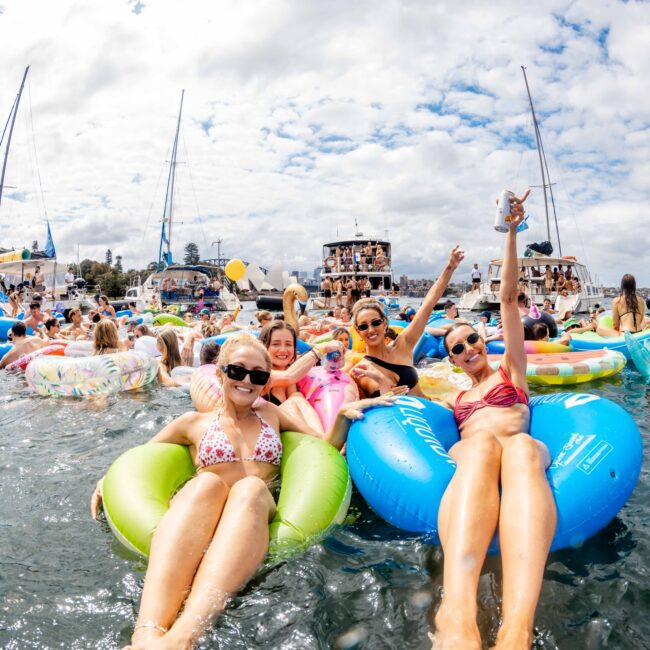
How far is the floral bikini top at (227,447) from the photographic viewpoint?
2.71 meters

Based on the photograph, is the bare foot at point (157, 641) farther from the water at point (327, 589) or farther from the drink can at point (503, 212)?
the drink can at point (503, 212)

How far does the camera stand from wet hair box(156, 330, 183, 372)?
7.29 meters

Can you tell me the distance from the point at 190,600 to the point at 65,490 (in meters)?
2.01

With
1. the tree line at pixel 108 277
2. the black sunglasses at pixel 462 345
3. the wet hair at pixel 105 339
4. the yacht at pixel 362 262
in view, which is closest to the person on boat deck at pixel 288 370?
the black sunglasses at pixel 462 345

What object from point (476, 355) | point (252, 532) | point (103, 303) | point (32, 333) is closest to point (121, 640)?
point (252, 532)

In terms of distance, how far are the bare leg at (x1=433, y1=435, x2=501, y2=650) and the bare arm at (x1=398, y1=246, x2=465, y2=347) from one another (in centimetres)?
137

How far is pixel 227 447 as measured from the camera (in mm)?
2725

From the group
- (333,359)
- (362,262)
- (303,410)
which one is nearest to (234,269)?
(362,262)

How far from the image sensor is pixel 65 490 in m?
3.46

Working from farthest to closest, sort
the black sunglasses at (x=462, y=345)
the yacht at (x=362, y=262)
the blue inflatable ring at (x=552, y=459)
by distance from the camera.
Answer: the yacht at (x=362, y=262), the black sunglasses at (x=462, y=345), the blue inflatable ring at (x=552, y=459)

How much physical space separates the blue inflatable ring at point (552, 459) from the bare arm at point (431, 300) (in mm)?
833

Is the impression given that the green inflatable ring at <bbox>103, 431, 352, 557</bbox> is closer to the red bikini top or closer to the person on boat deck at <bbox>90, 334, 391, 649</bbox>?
the person on boat deck at <bbox>90, 334, 391, 649</bbox>

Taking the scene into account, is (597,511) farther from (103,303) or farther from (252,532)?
(103,303)

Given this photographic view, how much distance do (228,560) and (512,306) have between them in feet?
6.57
